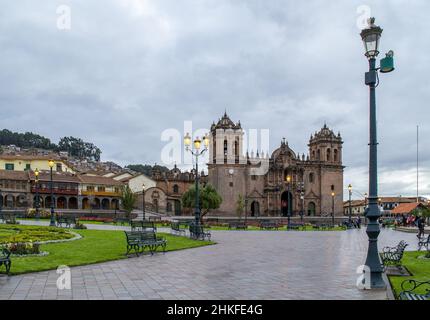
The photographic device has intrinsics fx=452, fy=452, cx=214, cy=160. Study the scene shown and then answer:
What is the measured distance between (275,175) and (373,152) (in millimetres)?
62629

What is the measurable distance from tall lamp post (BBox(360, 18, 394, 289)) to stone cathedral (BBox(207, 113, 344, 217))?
55.0 meters

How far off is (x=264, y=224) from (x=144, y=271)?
92.0 ft

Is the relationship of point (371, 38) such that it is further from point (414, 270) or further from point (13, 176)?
point (13, 176)

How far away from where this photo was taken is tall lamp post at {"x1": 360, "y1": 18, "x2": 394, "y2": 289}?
9.37 m

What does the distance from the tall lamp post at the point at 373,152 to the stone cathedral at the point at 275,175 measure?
180ft

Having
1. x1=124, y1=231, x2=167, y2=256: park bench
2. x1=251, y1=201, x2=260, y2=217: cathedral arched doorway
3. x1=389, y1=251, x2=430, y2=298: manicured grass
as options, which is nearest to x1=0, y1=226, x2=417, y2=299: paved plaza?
x1=124, y1=231, x2=167, y2=256: park bench

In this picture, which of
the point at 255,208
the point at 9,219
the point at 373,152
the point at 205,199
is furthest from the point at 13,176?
the point at 373,152

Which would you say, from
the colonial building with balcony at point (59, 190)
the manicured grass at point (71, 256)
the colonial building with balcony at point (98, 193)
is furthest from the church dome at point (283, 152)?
the manicured grass at point (71, 256)

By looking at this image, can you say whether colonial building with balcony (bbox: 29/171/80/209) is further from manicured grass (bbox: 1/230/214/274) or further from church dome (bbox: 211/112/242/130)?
manicured grass (bbox: 1/230/214/274)

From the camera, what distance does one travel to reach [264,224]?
1527 inches

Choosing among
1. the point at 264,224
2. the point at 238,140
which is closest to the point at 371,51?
the point at 264,224
